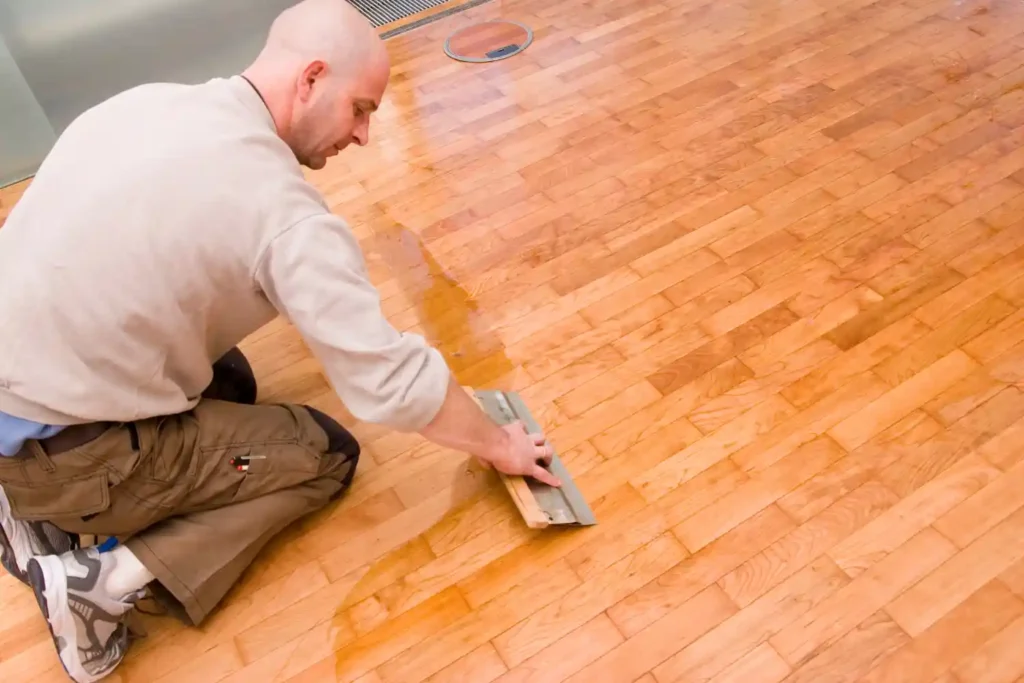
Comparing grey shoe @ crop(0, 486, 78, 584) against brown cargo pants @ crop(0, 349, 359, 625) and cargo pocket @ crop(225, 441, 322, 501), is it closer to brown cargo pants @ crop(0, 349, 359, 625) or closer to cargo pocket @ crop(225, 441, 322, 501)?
brown cargo pants @ crop(0, 349, 359, 625)

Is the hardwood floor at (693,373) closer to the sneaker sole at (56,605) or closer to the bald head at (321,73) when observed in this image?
the sneaker sole at (56,605)

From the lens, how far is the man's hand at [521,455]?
140cm

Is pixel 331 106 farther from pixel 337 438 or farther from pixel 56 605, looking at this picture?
pixel 56 605

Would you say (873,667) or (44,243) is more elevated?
(44,243)

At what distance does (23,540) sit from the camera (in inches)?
52.5

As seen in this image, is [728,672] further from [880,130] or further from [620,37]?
[620,37]

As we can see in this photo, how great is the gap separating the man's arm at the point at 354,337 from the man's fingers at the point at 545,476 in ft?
0.70

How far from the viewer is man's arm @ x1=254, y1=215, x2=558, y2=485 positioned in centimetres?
108

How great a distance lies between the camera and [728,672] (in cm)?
127

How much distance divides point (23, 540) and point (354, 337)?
0.68 m

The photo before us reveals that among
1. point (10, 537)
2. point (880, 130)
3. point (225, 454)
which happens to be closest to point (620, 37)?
point (880, 130)

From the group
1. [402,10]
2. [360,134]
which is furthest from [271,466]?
[402,10]

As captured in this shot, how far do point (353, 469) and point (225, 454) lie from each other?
0.90 feet

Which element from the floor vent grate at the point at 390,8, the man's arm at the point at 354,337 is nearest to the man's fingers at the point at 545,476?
the man's arm at the point at 354,337
